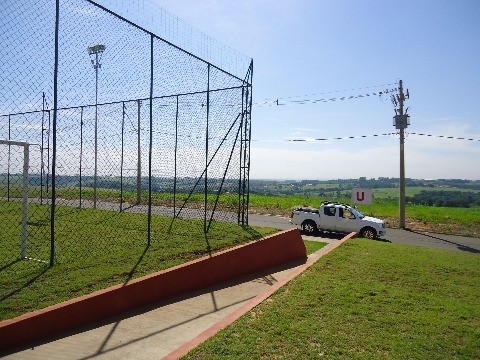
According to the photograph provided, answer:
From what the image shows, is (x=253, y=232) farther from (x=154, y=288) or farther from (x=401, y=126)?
(x=401, y=126)

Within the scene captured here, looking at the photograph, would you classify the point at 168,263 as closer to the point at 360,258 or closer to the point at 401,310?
the point at 401,310

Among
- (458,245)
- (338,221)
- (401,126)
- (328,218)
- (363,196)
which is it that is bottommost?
(458,245)

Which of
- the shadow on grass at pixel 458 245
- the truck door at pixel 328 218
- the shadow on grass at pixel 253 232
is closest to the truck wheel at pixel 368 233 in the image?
the truck door at pixel 328 218

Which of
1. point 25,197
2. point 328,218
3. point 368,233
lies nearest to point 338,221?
point 328,218

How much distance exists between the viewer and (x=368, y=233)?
577 inches

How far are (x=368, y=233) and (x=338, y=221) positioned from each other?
134 cm

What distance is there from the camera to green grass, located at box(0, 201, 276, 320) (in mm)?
5105

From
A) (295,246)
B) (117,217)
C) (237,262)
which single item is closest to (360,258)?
(295,246)

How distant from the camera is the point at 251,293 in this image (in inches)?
267

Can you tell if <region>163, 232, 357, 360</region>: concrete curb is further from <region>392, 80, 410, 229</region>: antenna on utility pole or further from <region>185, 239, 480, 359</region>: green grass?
<region>392, 80, 410, 229</region>: antenna on utility pole

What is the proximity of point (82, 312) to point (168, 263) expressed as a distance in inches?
83.3

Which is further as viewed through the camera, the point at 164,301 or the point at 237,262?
the point at 237,262

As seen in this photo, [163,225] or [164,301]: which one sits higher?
[163,225]

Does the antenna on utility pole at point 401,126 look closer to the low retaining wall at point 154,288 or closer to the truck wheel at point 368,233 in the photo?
the truck wheel at point 368,233
